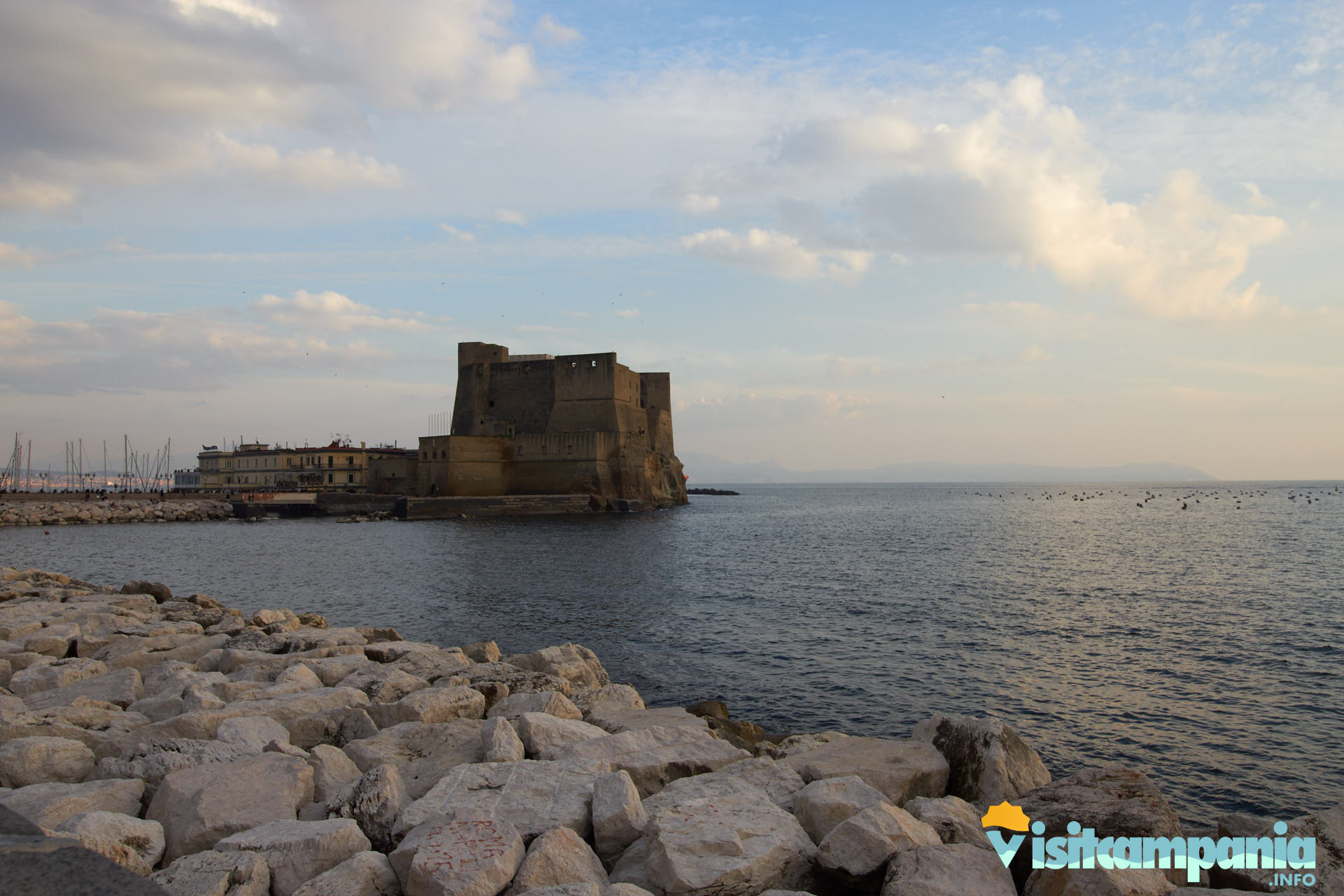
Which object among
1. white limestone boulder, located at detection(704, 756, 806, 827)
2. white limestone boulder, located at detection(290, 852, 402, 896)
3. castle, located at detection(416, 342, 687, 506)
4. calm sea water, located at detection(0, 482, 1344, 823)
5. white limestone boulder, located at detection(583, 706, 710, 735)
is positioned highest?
castle, located at detection(416, 342, 687, 506)

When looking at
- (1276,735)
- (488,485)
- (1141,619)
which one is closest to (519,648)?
(1276,735)

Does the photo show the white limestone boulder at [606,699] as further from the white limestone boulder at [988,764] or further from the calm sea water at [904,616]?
the white limestone boulder at [988,764]

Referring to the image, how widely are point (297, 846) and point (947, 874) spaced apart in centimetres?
237

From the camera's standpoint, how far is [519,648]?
10422mm

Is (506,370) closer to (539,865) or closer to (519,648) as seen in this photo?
(519,648)

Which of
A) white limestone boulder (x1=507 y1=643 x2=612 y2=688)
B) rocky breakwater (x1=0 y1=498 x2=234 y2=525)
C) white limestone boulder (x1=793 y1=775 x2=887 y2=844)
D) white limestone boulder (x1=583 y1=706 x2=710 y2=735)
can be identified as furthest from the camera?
rocky breakwater (x1=0 y1=498 x2=234 y2=525)

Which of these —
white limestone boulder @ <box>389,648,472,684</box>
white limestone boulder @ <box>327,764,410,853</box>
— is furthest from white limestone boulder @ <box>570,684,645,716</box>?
white limestone boulder @ <box>327,764,410,853</box>

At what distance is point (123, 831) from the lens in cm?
317

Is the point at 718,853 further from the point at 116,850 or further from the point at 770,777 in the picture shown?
the point at 116,850

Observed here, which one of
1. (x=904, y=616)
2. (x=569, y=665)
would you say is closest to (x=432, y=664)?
(x=569, y=665)

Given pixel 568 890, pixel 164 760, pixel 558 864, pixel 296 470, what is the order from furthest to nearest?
pixel 296 470 < pixel 164 760 < pixel 558 864 < pixel 568 890

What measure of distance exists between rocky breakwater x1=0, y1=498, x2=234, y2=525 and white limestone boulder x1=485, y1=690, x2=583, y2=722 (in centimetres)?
3519

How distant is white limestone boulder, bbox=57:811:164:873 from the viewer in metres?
3.10

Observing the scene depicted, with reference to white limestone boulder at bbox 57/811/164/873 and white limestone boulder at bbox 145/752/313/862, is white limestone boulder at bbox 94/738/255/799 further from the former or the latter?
white limestone boulder at bbox 57/811/164/873
